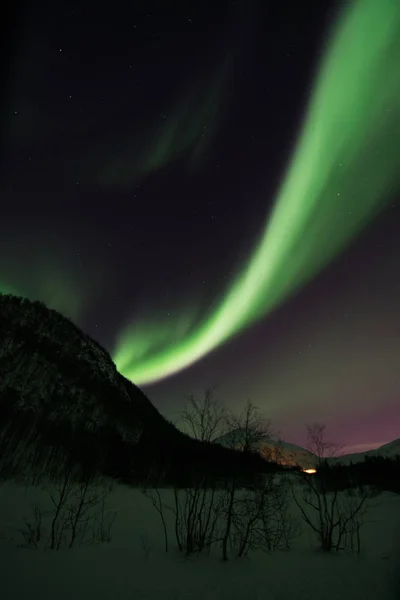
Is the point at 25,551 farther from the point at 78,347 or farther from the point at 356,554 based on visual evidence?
the point at 78,347

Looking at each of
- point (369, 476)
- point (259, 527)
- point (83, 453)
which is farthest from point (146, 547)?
point (369, 476)

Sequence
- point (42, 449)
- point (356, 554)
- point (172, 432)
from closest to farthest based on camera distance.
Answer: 1. point (356, 554)
2. point (42, 449)
3. point (172, 432)

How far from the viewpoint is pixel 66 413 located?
44750mm

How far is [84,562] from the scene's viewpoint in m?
13.0

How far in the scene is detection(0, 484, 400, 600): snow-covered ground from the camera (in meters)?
9.99

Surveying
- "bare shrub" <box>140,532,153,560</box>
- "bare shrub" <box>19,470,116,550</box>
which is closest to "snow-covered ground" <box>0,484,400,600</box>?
"bare shrub" <box>140,532,153,560</box>

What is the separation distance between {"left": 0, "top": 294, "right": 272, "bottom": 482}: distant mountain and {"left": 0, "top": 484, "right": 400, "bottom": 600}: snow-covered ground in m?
16.9

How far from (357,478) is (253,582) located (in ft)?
152

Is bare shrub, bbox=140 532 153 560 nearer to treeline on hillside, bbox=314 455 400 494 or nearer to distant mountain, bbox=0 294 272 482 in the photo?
distant mountain, bbox=0 294 272 482

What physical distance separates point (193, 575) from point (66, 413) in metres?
37.1

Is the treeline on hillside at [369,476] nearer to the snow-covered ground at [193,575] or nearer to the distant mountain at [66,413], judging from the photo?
the distant mountain at [66,413]

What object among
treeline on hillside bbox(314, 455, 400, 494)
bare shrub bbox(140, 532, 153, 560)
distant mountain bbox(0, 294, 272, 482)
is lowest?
bare shrub bbox(140, 532, 153, 560)

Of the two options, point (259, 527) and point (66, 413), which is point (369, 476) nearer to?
point (259, 527)

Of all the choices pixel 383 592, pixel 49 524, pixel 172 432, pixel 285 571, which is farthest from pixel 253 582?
pixel 172 432
